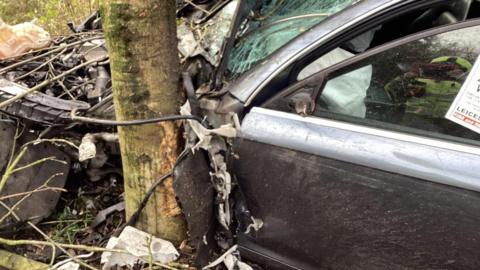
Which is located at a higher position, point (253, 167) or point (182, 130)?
point (182, 130)

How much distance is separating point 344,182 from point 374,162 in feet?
0.48

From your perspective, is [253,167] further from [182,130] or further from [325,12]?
[325,12]

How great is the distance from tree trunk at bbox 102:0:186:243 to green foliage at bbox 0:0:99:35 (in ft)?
14.0

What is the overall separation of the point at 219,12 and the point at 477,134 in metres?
1.58

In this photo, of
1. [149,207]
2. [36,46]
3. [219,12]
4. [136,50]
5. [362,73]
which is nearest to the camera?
[362,73]

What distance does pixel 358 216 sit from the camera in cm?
172

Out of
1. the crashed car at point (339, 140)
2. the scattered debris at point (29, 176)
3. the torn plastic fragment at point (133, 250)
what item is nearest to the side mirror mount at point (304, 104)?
the crashed car at point (339, 140)

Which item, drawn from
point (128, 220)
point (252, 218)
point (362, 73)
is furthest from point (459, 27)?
point (128, 220)

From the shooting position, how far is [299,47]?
1798 millimetres

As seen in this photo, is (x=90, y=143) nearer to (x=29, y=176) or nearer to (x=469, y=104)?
(x=29, y=176)

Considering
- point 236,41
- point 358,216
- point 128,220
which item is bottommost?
point 128,220

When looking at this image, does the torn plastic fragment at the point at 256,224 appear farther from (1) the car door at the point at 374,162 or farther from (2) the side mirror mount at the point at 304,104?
(2) the side mirror mount at the point at 304,104

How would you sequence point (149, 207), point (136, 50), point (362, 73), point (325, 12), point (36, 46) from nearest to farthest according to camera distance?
point (362, 73) → point (136, 50) → point (325, 12) → point (149, 207) → point (36, 46)

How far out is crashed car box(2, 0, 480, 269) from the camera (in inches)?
61.4
